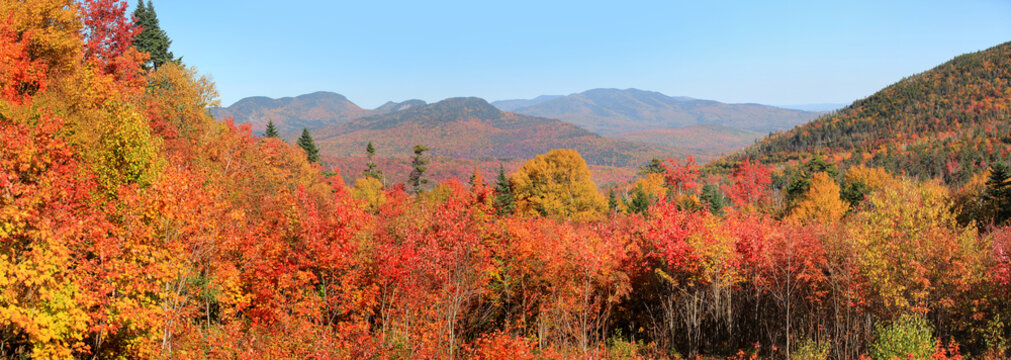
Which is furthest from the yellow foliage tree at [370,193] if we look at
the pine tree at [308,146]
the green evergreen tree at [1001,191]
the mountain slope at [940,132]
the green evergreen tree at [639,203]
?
the mountain slope at [940,132]

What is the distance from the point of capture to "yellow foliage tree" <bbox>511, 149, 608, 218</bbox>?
54.2m

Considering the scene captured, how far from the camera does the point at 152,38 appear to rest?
1759 inches

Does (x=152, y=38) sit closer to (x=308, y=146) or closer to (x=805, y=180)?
(x=308, y=146)

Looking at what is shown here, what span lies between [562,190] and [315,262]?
36341 millimetres

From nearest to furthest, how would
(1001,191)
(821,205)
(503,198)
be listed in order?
1. (1001,191)
2. (503,198)
3. (821,205)

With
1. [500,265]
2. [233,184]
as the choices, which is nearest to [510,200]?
[500,265]

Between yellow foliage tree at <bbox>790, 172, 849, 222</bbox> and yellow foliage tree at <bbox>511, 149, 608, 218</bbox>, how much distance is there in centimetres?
2617

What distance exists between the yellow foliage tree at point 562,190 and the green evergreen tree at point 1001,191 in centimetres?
3726

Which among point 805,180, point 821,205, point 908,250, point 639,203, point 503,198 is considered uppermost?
point 503,198

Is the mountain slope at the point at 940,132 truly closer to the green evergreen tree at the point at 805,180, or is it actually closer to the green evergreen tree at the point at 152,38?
the green evergreen tree at the point at 805,180

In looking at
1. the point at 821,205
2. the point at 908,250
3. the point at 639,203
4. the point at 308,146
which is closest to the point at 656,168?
the point at 639,203

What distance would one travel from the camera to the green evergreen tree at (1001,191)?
140ft

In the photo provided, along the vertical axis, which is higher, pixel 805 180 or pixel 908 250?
pixel 805 180

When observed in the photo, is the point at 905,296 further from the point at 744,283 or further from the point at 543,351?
the point at 543,351
